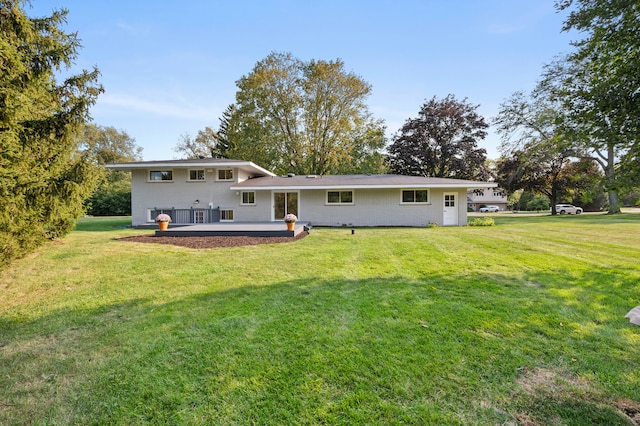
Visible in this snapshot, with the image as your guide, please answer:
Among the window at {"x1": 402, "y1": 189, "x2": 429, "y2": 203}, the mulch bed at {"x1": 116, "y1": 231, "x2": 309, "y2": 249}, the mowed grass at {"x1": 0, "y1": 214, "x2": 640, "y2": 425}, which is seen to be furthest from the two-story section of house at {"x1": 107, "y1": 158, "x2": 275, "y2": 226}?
the mowed grass at {"x1": 0, "y1": 214, "x2": 640, "y2": 425}

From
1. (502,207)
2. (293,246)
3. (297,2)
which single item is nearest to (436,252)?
(293,246)

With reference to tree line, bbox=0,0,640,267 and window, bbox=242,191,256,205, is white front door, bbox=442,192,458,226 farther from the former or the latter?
window, bbox=242,191,256,205

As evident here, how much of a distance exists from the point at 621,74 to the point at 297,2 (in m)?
9.36

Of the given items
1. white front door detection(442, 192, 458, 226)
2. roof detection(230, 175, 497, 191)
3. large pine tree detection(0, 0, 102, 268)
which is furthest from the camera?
white front door detection(442, 192, 458, 226)

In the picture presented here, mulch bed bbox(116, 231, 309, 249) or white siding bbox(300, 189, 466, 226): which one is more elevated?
white siding bbox(300, 189, 466, 226)

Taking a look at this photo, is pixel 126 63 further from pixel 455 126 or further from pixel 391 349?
pixel 455 126

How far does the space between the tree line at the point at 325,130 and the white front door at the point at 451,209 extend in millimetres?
6496

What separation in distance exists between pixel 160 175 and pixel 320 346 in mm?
17788

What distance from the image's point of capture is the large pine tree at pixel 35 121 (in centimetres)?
448

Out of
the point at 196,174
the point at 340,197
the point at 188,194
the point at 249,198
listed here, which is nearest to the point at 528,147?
the point at 340,197

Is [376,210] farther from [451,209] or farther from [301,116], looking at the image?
[301,116]

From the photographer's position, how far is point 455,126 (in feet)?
93.9

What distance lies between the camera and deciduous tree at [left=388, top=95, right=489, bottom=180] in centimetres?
2842

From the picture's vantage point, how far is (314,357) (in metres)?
2.68
